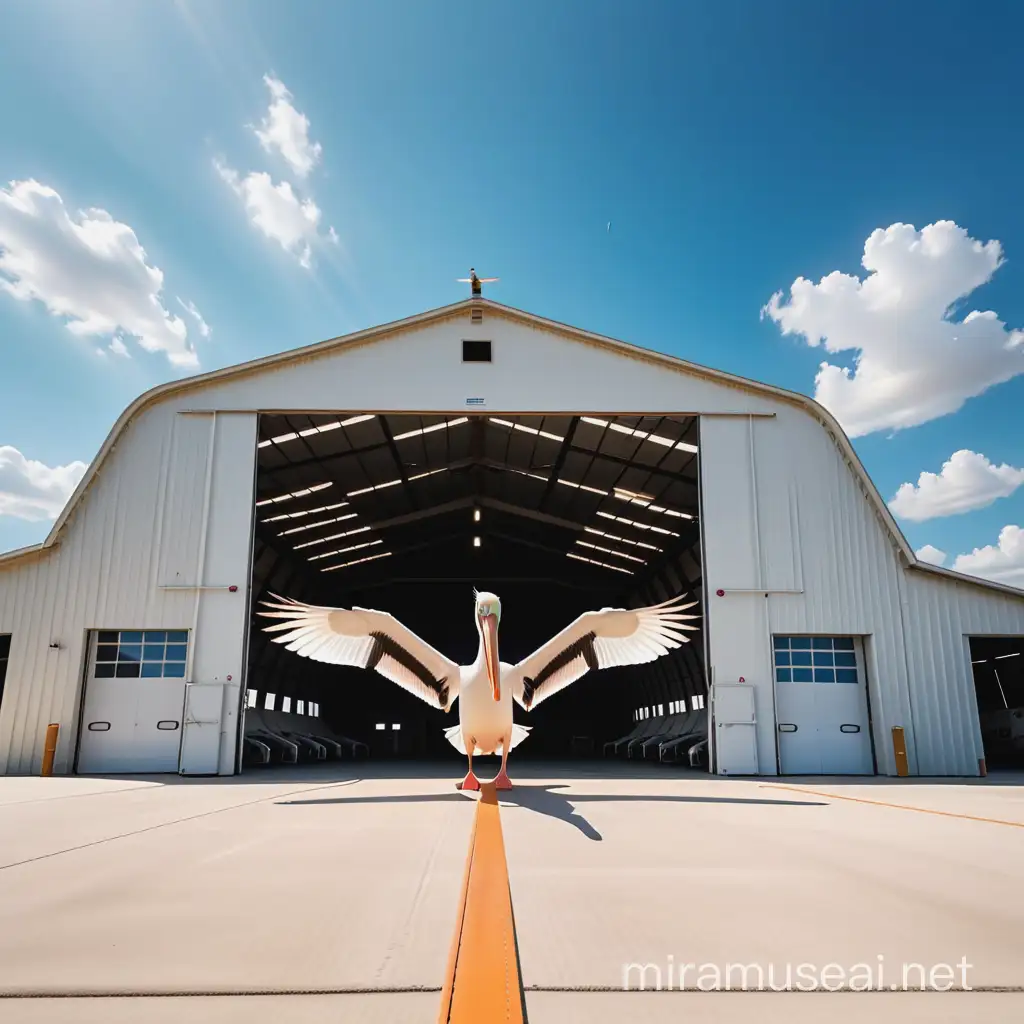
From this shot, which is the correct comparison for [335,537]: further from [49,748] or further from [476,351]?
[49,748]

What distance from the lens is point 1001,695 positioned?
97.9 ft

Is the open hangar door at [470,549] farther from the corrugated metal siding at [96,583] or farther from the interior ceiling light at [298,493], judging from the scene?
the corrugated metal siding at [96,583]

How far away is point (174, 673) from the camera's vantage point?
57.9 ft

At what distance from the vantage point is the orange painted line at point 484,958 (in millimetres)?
2783

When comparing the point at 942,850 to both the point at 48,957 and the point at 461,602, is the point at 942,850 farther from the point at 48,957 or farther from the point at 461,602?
the point at 461,602

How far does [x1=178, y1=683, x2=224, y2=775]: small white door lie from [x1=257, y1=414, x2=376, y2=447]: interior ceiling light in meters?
6.22

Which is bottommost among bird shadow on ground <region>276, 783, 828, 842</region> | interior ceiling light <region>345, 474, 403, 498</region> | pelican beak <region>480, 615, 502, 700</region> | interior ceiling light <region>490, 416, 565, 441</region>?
bird shadow on ground <region>276, 783, 828, 842</region>

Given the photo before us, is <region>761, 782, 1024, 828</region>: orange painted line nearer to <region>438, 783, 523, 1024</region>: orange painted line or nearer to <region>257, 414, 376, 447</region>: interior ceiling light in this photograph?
<region>438, 783, 523, 1024</region>: orange painted line

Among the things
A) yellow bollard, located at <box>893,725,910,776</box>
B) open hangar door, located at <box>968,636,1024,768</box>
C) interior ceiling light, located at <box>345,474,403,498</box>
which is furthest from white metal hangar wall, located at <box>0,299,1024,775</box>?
open hangar door, located at <box>968,636,1024,768</box>

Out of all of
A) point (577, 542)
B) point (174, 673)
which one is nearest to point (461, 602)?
point (577, 542)

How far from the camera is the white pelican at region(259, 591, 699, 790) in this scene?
12.2 m

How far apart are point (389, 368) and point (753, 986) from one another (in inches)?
642

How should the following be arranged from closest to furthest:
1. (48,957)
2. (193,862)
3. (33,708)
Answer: (48,957) < (193,862) < (33,708)

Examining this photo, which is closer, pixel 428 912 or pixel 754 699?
pixel 428 912
